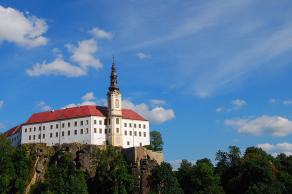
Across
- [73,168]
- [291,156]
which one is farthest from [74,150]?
[291,156]

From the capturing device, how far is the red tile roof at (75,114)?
337ft

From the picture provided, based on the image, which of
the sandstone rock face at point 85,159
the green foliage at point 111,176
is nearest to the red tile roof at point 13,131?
the sandstone rock face at point 85,159

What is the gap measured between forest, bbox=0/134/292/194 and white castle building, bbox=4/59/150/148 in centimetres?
1247

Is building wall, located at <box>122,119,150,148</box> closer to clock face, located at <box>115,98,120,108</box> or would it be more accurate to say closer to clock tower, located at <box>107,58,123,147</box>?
clock tower, located at <box>107,58,123,147</box>

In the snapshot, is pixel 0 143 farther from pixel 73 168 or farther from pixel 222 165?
pixel 222 165

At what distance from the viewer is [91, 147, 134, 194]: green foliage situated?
81188 mm

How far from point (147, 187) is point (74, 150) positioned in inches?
558

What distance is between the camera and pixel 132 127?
10456 cm

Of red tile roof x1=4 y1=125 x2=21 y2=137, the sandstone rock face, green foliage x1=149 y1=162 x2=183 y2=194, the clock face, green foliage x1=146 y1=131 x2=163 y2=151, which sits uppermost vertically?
the clock face

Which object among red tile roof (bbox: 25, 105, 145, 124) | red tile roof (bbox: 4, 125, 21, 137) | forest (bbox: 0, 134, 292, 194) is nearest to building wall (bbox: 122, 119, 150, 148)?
red tile roof (bbox: 25, 105, 145, 124)

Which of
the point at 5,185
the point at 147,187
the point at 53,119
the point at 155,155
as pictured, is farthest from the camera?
the point at 53,119

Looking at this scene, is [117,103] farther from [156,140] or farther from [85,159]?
[85,159]

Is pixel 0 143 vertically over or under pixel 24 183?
over

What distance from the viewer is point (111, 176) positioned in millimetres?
82000
